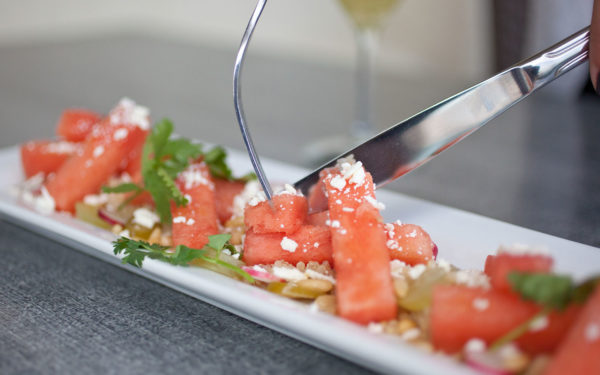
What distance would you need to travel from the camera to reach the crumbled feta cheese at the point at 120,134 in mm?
1394

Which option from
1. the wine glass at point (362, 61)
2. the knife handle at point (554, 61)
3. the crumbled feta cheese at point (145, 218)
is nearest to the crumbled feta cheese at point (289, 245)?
the crumbled feta cheese at point (145, 218)

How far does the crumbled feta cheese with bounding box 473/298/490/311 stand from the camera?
0.81 m

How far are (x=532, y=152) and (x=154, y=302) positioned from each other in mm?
1235

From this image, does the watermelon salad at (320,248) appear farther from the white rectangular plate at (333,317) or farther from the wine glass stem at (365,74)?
the wine glass stem at (365,74)

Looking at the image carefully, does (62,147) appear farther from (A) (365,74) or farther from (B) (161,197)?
(A) (365,74)

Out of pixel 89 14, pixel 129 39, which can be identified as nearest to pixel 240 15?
pixel 89 14

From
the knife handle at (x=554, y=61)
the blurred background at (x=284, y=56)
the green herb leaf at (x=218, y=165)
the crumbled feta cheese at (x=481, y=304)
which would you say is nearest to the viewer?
the crumbled feta cheese at (x=481, y=304)

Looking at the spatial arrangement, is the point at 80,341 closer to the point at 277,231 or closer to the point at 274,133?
the point at 277,231

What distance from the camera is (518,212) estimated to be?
4.88ft

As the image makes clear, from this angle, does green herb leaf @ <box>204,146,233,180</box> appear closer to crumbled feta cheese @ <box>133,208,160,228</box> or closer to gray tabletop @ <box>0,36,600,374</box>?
crumbled feta cheese @ <box>133,208,160,228</box>

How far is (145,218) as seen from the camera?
125 centimetres

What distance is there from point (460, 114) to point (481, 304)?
15.7 inches

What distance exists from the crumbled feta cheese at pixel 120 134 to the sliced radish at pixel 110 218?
6.5 inches

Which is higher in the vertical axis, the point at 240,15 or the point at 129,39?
the point at 240,15
